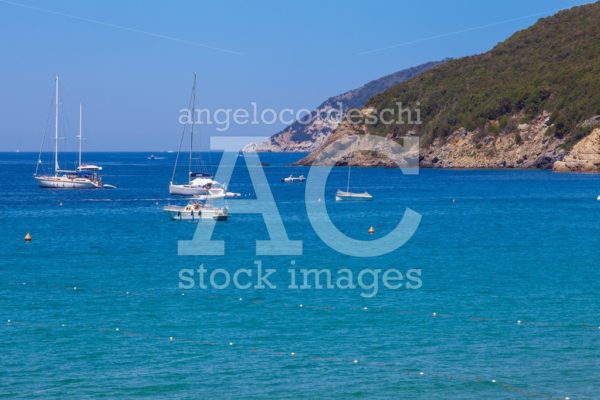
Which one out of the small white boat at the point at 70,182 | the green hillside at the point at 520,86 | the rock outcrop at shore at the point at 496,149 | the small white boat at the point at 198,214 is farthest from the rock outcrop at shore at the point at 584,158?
the small white boat at the point at 198,214

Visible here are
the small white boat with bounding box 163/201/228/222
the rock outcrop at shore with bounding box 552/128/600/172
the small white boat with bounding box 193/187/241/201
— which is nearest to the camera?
the small white boat with bounding box 163/201/228/222

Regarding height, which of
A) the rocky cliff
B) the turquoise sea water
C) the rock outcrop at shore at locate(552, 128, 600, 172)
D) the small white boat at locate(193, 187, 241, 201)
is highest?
the rocky cliff

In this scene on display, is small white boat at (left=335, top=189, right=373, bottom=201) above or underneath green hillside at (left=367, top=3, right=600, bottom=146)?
underneath

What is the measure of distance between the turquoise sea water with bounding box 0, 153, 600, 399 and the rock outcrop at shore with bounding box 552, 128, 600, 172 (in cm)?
8126

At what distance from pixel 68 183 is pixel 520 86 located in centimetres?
8745

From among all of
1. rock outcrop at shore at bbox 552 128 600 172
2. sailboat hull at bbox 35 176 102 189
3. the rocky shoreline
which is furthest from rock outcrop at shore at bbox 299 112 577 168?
sailboat hull at bbox 35 176 102 189

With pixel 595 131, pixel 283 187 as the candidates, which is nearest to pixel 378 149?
pixel 595 131

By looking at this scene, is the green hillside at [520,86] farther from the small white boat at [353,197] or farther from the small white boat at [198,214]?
the small white boat at [198,214]

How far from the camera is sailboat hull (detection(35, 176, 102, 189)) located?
356 ft

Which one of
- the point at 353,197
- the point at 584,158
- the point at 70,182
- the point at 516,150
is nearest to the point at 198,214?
the point at 353,197

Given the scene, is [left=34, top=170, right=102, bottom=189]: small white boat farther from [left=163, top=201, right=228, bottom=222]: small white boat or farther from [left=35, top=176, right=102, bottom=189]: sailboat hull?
[left=163, top=201, right=228, bottom=222]: small white boat

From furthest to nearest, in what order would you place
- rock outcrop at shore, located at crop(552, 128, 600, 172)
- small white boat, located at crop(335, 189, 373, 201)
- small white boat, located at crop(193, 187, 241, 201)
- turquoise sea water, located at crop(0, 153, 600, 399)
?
rock outcrop at shore, located at crop(552, 128, 600, 172), small white boat, located at crop(193, 187, 241, 201), small white boat, located at crop(335, 189, 373, 201), turquoise sea water, located at crop(0, 153, 600, 399)

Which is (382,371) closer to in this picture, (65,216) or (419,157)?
(65,216)

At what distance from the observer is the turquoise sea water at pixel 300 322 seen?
2350cm
